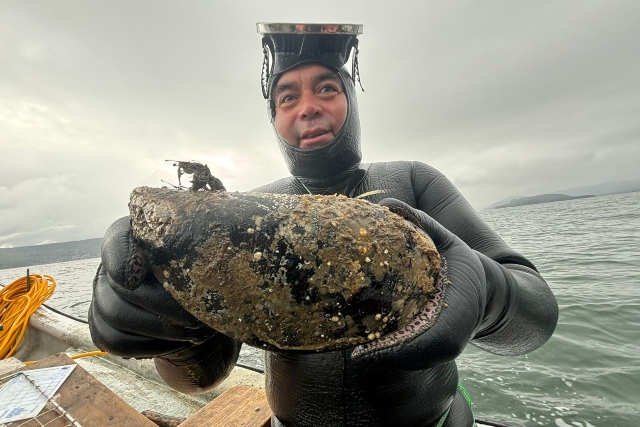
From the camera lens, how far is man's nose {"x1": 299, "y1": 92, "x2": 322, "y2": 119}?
7.48ft

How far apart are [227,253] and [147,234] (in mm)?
369

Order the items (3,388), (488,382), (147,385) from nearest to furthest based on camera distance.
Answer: (3,388) → (147,385) → (488,382)

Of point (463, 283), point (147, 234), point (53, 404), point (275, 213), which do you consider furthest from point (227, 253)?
point (53, 404)

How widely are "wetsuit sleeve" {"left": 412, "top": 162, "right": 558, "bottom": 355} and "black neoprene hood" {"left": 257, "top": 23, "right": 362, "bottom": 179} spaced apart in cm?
57

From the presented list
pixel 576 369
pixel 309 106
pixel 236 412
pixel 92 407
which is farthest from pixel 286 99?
pixel 576 369

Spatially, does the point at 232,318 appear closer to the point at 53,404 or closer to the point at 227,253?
the point at 227,253

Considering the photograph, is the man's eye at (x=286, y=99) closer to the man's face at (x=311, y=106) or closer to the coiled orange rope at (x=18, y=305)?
the man's face at (x=311, y=106)

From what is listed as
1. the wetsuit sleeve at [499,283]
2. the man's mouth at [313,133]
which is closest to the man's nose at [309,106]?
the man's mouth at [313,133]

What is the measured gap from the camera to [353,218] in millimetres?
1081

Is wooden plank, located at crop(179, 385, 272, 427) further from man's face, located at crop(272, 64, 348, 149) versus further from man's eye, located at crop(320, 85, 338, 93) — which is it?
man's eye, located at crop(320, 85, 338, 93)

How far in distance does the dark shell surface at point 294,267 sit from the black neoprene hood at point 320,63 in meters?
1.26


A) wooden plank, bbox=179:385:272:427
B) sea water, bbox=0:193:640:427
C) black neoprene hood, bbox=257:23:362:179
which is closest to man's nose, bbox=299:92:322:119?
black neoprene hood, bbox=257:23:362:179

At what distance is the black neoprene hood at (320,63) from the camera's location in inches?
92.2

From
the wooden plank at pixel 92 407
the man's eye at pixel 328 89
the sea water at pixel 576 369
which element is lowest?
the sea water at pixel 576 369
